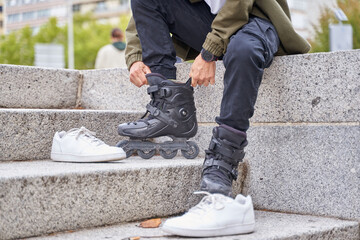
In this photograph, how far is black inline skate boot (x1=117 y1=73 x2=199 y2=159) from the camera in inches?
121

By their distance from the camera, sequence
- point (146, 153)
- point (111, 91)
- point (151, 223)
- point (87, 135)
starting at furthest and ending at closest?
point (111, 91) < point (146, 153) < point (87, 135) < point (151, 223)

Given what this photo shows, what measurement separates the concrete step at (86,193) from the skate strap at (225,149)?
270 mm

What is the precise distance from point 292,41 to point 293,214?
944 mm

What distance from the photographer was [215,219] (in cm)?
219

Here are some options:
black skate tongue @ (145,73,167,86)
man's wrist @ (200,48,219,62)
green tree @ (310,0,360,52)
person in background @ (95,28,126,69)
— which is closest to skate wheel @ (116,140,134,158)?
black skate tongue @ (145,73,167,86)

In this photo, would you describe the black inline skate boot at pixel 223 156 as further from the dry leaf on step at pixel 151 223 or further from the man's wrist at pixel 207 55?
the man's wrist at pixel 207 55

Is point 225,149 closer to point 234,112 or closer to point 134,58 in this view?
point 234,112

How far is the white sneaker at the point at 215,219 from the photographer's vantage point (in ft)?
7.09

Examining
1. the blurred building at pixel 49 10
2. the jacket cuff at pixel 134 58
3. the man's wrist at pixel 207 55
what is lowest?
the jacket cuff at pixel 134 58

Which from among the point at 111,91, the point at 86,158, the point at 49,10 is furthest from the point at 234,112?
the point at 49,10

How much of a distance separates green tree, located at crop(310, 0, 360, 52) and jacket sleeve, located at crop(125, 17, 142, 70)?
16.9 feet

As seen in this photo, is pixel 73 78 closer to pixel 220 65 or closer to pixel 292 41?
pixel 220 65

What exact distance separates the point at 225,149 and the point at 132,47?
3.80 ft

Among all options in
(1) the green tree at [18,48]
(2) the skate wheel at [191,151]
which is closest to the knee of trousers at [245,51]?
(2) the skate wheel at [191,151]
